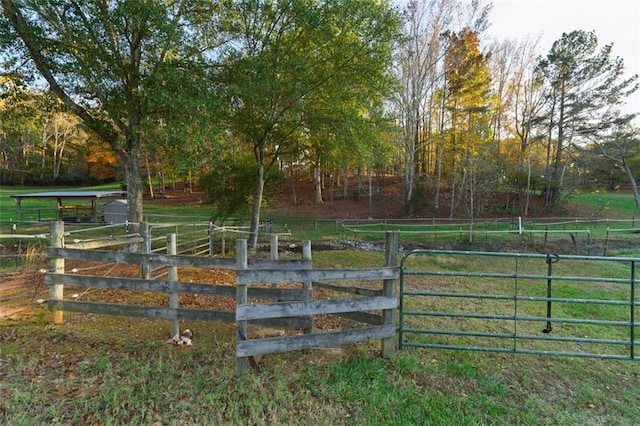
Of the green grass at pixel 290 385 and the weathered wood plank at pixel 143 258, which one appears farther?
the weathered wood plank at pixel 143 258

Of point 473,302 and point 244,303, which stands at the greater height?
point 244,303

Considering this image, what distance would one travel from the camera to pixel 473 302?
7031mm

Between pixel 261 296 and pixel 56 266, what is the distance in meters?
2.96

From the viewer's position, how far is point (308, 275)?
145 inches

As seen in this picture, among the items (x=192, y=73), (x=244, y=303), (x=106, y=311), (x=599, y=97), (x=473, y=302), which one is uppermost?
(x=599, y=97)

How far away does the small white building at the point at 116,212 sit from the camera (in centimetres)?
2245

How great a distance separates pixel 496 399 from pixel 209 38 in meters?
11.6

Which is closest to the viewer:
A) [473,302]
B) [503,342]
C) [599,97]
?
[503,342]

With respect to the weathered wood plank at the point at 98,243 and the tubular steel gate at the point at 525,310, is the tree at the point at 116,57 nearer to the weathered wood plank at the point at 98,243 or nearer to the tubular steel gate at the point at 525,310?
the weathered wood plank at the point at 98,243

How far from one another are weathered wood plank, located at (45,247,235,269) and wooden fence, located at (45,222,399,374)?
0.04 feet

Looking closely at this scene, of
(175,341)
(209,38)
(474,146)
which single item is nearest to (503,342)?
(175,341)

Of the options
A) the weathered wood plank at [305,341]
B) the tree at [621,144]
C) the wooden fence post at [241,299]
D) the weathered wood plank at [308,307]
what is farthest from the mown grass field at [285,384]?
the tree at [621,144]

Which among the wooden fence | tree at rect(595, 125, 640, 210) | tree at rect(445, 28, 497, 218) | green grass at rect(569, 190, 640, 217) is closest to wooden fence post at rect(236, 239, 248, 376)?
the wooden fence

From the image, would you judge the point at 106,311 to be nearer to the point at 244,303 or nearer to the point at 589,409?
the point at 244,303
